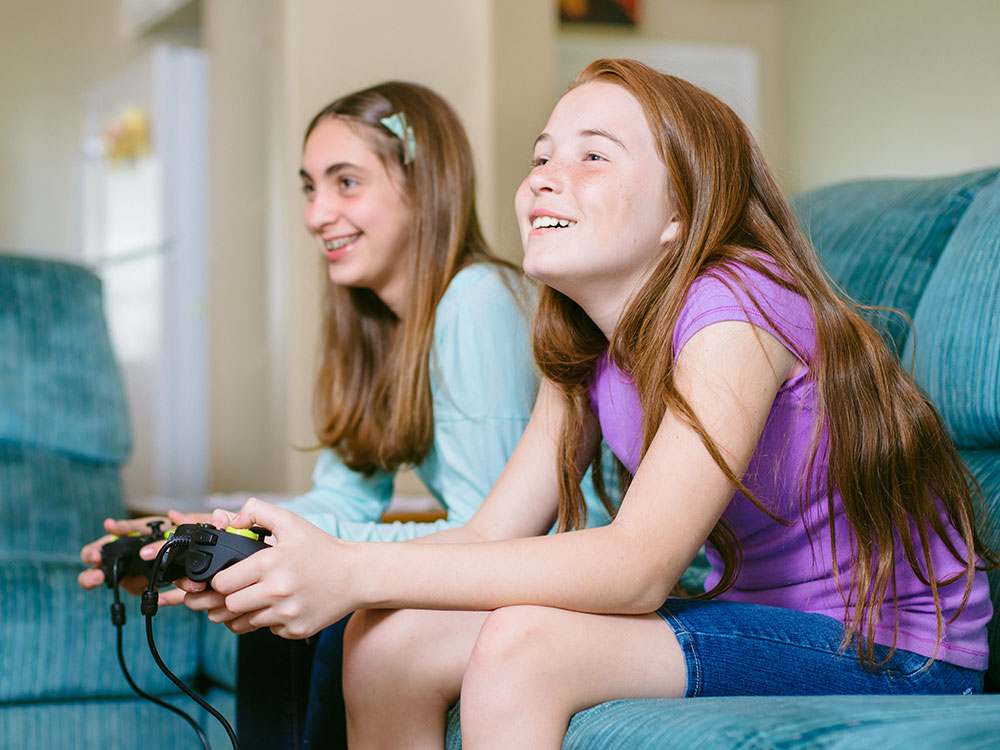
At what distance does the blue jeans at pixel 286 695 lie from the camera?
101 centimetres

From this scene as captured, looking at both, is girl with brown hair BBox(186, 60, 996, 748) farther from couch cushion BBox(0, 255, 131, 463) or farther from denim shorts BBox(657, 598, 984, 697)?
couch cushion BBox(0, 255, 131, 463)

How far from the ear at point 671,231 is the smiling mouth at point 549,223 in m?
0.09

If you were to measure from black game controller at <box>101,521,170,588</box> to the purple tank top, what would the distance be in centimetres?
50

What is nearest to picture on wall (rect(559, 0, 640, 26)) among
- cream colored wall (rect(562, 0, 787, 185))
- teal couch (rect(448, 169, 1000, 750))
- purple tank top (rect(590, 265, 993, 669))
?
cream colored wall (rect(562, 0, 787, 185))

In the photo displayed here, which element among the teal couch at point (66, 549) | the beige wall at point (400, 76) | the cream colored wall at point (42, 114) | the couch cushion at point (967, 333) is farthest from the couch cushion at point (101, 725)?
the cream colored wall at point (42, 114)

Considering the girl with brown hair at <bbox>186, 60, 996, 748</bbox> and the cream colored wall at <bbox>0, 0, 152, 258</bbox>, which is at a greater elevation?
the cream colored wall at <bbox>0, 0, 152, 258</bbox>

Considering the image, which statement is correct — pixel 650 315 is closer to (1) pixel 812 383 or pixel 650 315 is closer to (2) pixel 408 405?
(1) pixel 812 383

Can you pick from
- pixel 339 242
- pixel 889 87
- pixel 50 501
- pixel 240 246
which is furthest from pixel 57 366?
pixel 889 87

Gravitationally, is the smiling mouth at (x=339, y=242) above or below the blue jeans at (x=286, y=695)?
above

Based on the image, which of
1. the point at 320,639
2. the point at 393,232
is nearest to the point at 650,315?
the point at 320,639

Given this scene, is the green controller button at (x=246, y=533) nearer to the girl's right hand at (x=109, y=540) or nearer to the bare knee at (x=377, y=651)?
the bare knee at (x=377, y=651)

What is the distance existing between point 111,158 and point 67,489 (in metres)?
2.66

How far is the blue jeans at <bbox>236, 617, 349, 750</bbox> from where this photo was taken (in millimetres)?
1012

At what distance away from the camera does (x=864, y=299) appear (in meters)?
1.36
